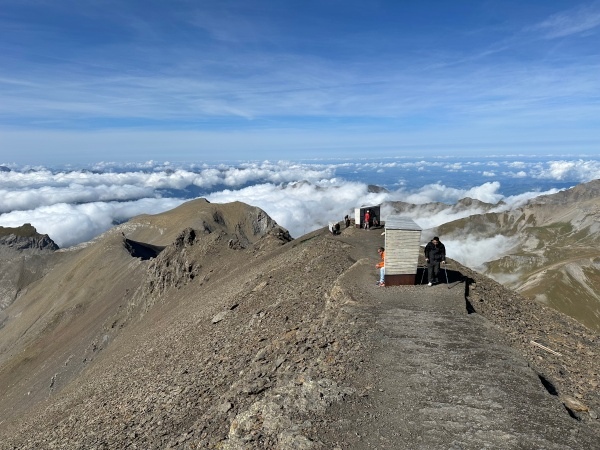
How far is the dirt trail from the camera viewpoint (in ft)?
32.0

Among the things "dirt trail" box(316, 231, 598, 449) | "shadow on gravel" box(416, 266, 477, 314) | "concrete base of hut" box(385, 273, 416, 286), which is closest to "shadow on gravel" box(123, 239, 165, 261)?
"shadow on gravel" box(416, 266, 477, 314)

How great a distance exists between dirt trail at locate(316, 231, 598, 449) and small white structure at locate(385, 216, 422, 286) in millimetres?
3210

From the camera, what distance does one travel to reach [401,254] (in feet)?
66.9

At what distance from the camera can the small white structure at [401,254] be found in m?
20.2

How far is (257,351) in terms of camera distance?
1833cm

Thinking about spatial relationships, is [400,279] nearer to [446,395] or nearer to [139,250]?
[446,395]

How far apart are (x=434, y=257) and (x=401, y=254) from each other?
5.31 ft

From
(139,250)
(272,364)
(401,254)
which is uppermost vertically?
(401,254)

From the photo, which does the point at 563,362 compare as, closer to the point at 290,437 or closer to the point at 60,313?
the point at 290,437

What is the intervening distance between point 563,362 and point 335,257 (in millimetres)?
14882

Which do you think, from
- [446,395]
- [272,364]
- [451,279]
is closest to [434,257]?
[451,279]

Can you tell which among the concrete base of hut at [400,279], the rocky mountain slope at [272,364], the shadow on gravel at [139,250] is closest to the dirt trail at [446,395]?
the rocky mountain slope at [272,364]

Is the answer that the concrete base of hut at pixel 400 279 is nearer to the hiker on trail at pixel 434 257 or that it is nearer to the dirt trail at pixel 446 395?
the hiker on trail at pixel 434 257

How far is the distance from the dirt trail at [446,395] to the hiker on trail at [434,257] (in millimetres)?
3591
